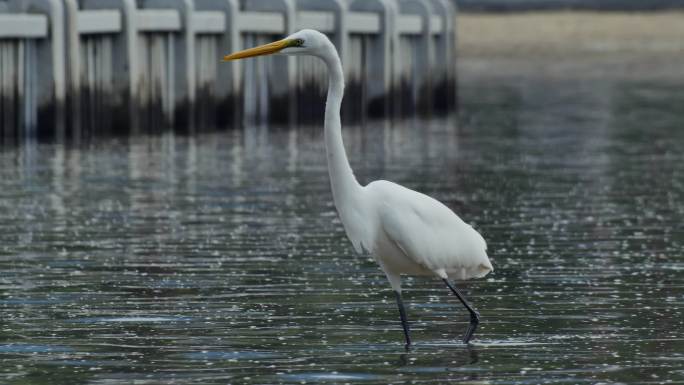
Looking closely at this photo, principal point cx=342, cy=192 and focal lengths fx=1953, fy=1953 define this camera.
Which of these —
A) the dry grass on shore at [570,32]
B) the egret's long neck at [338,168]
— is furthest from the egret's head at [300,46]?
the dry grass on shore at [570,32]

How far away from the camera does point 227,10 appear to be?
36812 mm

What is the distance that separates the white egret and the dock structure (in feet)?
58.8

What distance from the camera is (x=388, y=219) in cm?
1174

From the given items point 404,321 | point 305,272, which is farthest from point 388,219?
point 305,272

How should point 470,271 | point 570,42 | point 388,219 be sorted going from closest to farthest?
point 388,219, point 470,271, point 570,42

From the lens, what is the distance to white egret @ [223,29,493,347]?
38.6 feet

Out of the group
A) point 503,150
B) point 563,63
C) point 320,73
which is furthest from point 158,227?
point 563,63

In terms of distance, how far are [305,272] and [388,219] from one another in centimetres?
405

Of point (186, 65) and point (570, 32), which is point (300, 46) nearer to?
point (186, 65)

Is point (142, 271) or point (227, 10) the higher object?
point (227, 10)

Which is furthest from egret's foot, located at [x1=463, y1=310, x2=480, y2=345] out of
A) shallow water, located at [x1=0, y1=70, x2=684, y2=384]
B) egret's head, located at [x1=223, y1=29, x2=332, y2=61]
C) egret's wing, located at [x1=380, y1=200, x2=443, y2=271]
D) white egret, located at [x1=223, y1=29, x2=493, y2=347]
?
egret's head, located at [x1=223, y1=29, x2=332, y2=61]

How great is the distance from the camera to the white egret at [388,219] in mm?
11766

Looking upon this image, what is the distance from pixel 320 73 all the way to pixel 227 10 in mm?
4785

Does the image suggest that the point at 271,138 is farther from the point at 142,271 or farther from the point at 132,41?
the point at 142,271
